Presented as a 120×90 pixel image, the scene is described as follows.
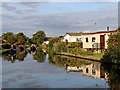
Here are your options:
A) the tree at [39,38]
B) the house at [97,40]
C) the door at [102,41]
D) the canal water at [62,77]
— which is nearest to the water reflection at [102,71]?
the canal water at [62,77]

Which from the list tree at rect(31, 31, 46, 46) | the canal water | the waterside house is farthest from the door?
tree at rect(31, 31, 46, 46)

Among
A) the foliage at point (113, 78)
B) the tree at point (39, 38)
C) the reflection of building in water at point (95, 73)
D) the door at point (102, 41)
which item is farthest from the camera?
the tree at point (39, 38)

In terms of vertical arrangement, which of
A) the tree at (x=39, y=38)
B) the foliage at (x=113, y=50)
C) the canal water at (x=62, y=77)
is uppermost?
the tree at (x=39, y=38)

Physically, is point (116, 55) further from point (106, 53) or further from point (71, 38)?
point (71, 38)

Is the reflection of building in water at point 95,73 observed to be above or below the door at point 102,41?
below

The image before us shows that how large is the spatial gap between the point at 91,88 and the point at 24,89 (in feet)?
14.0

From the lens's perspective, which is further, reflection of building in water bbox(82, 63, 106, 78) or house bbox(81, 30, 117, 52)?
house bbox(81, 30, 117, 52)

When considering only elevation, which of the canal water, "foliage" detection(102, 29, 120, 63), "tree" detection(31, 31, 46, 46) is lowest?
the canal water

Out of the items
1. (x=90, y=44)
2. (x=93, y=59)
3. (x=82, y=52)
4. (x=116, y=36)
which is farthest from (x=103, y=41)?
(x=116, y=36)

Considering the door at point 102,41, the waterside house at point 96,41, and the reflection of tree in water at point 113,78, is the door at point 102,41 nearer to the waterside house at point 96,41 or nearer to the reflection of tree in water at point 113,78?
the waterside house at point 96,41

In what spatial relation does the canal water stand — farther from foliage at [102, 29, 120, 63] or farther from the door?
the door

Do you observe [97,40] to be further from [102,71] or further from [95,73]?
[95,73]

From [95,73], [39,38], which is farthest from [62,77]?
[39,38]

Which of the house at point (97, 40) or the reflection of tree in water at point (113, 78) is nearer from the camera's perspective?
the reflection of tree in water at point (113, 78)
